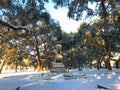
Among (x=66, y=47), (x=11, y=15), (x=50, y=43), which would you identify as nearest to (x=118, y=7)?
(x=11, y=15)

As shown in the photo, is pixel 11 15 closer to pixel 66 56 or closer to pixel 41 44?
pixel 41 44

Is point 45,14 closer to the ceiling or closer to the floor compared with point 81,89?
closer to the ceiling

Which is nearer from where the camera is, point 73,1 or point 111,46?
point 73,1

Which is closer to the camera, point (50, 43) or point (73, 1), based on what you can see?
point (73, 1)

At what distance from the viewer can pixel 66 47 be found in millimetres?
69125

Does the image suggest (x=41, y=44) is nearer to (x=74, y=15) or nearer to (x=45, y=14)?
(x=74, y=15)

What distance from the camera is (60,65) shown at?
4662cm

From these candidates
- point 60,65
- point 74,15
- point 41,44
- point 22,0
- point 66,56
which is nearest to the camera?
point 22,0

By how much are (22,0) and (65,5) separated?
308cm

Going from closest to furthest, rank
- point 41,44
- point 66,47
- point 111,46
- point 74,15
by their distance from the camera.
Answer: point 74,15, point 111,46, point 41,44, point 66,47

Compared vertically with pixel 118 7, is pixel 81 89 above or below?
below

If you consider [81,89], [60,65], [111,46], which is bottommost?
[81,89]

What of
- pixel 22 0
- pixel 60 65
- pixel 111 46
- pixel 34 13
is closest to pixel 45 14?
pixel 34 13

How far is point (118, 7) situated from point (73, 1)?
291 centimetres
